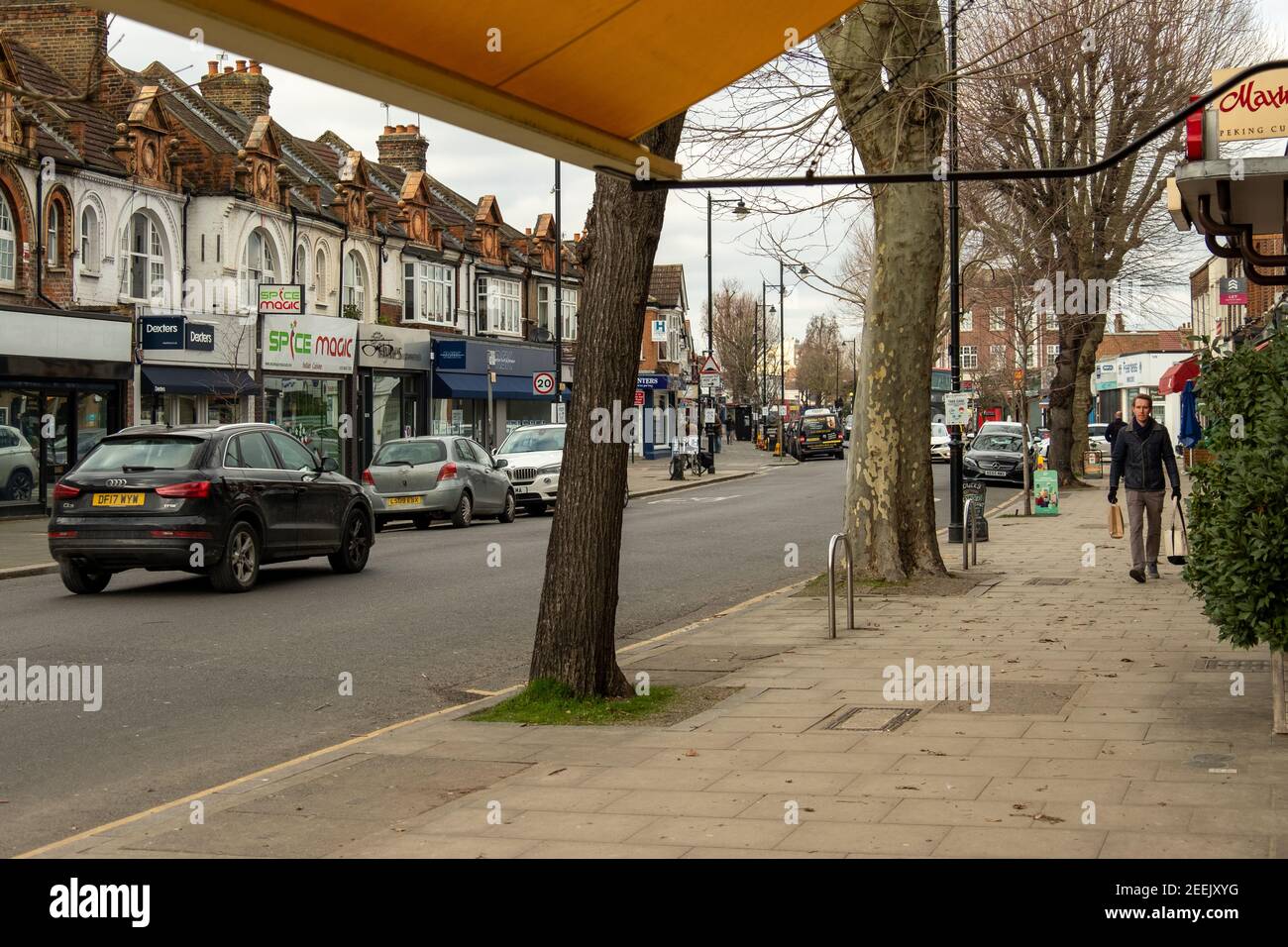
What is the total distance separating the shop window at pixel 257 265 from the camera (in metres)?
35.6

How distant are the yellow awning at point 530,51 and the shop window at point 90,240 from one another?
85.5 feet

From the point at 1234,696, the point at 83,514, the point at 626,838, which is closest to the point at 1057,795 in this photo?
the point at 626,838

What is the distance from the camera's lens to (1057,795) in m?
6.09

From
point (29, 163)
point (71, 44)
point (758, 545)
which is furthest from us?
point (71, 44)

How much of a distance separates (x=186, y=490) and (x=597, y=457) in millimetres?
7192

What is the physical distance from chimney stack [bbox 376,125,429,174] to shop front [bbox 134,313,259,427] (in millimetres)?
18475

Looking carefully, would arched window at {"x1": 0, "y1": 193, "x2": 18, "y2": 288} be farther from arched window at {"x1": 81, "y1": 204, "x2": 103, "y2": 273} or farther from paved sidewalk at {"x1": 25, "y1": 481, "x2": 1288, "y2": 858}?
paved sidewalk at {"x1": 25, "y1": 481, "x2": 1288, "y2": 858}

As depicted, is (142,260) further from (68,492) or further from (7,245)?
(68,492)

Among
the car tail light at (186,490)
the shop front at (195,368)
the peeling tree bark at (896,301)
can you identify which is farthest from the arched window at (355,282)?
the peeling tree bark at (896,301)

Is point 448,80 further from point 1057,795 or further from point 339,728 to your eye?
point 339,728

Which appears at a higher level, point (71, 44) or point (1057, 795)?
point (71, 44)

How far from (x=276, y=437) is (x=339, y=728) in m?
8.41

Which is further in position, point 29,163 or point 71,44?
point 71,44

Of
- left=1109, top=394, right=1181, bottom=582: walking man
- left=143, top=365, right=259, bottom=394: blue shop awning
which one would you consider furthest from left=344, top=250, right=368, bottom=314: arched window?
left=1109, top=394, right=1181, bottom=582: walking man
